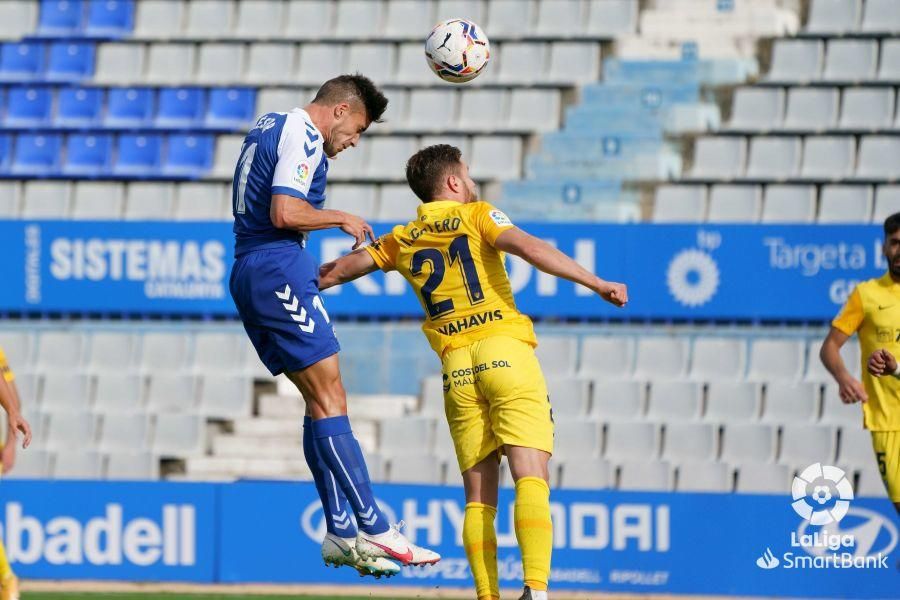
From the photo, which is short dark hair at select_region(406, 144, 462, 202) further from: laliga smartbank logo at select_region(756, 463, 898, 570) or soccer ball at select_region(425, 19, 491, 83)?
laliga smartbank logo at select_region(756, 463, 898, 570)

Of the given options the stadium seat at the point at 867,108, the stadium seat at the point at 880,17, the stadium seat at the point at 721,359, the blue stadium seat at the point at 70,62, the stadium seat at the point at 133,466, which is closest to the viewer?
the stadium seat at the point at 721,359

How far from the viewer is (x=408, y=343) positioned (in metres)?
12.7

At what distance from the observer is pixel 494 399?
6.54 m

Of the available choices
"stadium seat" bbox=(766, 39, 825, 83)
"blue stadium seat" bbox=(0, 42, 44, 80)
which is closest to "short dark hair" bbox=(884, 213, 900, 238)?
"stadium seat" bbox=(766, 39, 825, 83)

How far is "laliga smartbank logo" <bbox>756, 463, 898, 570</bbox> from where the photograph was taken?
10039 millimetres

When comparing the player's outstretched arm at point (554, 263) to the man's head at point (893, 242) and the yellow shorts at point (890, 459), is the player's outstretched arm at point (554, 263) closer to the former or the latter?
the man's head at point (893, 242)

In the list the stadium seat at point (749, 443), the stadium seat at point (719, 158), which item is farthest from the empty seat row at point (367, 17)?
the stadium seat at point (749, 443)

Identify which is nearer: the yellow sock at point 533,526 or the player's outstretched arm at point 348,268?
the yellow sock at point 533,526

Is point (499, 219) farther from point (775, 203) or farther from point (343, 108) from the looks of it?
point (775, 203)

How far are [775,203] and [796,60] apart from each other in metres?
2.06

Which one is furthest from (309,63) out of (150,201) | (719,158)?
(719,158)

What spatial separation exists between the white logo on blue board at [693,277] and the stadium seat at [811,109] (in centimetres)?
248

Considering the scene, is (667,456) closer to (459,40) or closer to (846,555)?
(846,555)

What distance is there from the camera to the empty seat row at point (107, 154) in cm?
1489
